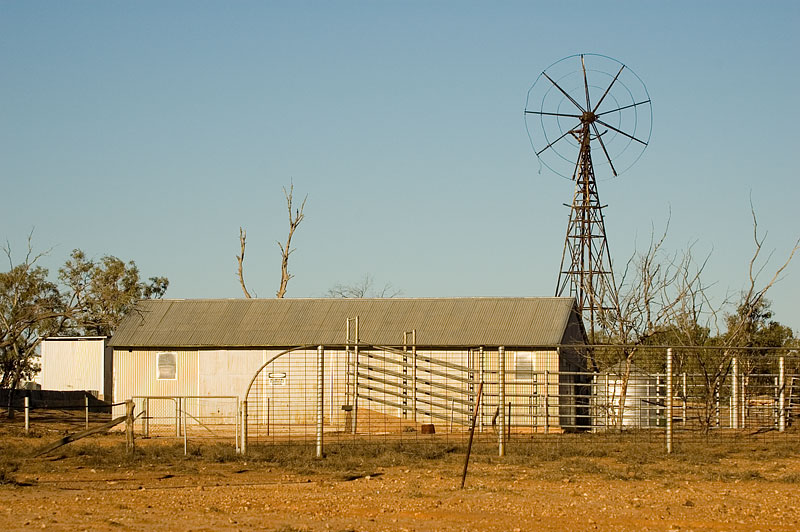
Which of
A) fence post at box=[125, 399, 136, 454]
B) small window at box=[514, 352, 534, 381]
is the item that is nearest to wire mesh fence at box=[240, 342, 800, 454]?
small window at box=[514, 352, 534, 381]

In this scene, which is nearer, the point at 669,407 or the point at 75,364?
the point at 669,407

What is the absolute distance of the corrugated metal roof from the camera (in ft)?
106

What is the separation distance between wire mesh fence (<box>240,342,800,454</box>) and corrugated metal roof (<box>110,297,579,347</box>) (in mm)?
968

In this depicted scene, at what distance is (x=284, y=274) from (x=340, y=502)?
125 ft

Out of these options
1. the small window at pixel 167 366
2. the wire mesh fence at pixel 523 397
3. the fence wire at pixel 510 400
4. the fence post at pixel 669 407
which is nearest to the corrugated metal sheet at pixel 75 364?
the small window at pixel 167 366

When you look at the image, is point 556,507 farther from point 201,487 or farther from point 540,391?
point 540,391

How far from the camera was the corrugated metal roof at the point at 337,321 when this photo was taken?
32.4 meters

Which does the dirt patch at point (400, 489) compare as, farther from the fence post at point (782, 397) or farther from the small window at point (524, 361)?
the small window at point (524, 361)

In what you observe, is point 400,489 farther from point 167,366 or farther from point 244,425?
point 167,366

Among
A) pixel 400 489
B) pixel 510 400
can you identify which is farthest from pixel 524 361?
pixel 400 489

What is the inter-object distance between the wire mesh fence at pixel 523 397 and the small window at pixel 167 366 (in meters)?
3.15

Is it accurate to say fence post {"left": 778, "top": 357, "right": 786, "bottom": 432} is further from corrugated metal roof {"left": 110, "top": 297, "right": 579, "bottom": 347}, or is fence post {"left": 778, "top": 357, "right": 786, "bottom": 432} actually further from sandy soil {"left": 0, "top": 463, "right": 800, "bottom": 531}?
corrugated metal roof {"left": 110, "top": 297, "right": 579, "bottom": 347}

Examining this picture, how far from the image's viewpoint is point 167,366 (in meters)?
33.6

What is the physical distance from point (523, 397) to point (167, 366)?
42.0 feet
